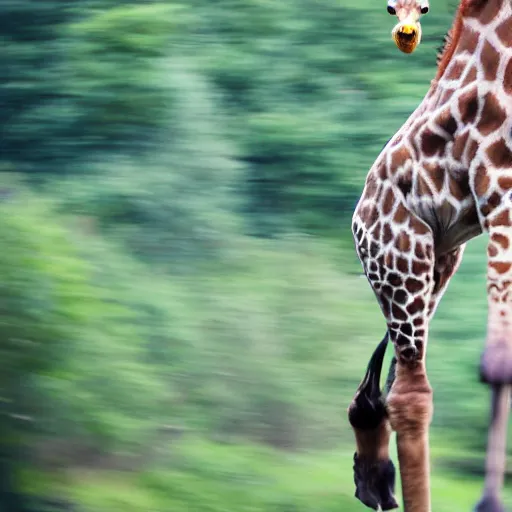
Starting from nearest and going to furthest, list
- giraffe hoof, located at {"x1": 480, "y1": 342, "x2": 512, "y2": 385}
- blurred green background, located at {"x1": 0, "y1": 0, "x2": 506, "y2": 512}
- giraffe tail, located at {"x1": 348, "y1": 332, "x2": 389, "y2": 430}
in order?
1. giraffe hoof, located at {"x1": 480, "y1": 342, "x2": 512, "y2": 385}
2. giraffe tail, located at {"x1": 348, "y1": 332, "x2": 389, "y2": 430}
3. blurred green background, located at {"x1": 0, "y1": 0, "x2": 506, "y2": 512}

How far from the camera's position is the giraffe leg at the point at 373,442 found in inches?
73.3

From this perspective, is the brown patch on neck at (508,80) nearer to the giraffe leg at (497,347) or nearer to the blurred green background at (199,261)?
the giraffe leg at (497,347)

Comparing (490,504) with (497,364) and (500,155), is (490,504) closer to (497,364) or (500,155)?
(497,364)

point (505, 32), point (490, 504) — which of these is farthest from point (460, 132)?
point (490, 504)

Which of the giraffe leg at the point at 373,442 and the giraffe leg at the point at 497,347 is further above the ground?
the giraffe leg at the point at 497,347

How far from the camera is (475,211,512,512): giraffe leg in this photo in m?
1.55

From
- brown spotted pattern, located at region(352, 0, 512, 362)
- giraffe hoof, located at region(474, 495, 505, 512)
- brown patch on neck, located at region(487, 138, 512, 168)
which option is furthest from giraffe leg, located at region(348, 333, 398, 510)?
brown patch on neck, located at region(487, 138, 512, 168)

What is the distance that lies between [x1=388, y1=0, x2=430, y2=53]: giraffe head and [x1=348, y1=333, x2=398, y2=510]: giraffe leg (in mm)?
528

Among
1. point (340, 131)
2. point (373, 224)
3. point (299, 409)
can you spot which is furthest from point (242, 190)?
point (373, 224)

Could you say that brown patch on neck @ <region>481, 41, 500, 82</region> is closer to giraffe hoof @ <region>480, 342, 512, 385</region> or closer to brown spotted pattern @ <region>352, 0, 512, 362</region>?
brown spotted pattern @ <region>352, 0, 512, 362</region>

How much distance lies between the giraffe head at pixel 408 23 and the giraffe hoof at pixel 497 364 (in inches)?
17.0

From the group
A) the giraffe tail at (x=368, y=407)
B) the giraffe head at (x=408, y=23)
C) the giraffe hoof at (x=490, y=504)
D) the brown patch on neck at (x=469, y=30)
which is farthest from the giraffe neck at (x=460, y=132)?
the giraffe hoof at (x=490, y=504)

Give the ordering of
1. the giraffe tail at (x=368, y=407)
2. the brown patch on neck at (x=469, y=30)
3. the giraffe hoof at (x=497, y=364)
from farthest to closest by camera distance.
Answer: the giraffe tail at (x=368, y=407)
the brown patch on neck at (x=469, y=30)
the giraffe hoof at (x=497, y=364)

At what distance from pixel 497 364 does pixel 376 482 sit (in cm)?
47
